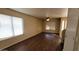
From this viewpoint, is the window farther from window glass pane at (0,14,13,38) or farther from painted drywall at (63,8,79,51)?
painted drywall at (63,8,79,51)

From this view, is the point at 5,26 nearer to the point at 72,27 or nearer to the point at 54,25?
the point at 72,27

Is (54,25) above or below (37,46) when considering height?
above

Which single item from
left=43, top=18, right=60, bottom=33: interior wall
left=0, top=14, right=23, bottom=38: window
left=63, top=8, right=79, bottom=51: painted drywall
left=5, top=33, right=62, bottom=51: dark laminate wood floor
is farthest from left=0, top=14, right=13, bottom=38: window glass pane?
left=43, top=18, right=60, bottom=33: interior wall

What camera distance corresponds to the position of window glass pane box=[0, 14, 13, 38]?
291 cm

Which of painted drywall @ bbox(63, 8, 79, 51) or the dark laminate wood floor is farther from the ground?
painted drywall @ bbox(63, 8, 79, 51)

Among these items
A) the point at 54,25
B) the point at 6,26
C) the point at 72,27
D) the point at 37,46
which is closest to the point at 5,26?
the point at 6,26

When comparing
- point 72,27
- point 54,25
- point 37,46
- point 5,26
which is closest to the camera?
point 72,27

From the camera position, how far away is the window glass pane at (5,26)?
2.91 metres

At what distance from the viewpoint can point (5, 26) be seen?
3102 millimetres

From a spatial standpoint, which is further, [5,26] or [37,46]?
[37,46]
